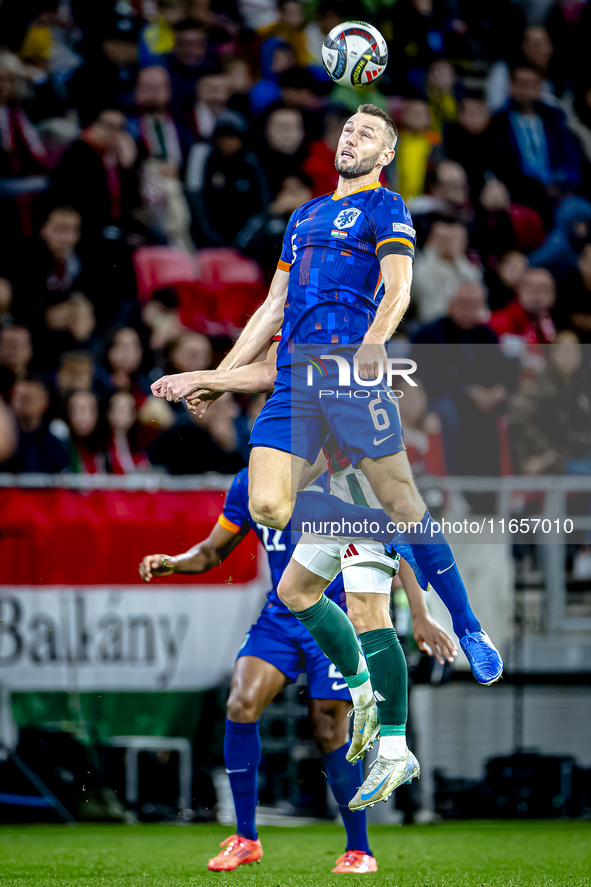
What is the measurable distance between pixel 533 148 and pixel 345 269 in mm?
5768

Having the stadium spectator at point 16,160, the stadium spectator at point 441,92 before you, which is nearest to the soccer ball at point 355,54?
the stadium spectator at point 16,160

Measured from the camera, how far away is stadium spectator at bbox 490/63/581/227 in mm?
8969

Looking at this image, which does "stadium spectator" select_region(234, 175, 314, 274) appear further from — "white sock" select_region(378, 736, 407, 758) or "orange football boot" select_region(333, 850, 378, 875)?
"white sock" select_region(378, 736, 407, 758)

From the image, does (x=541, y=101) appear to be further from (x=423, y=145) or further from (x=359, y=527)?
(x=359, y=527)

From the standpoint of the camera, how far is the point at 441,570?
12.9 ft

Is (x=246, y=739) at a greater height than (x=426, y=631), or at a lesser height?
lesser

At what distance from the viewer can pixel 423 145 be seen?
8797mm

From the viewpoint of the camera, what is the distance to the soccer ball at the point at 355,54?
14.4 ft

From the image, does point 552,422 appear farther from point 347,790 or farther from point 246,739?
point 246,739

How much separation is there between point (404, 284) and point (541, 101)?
625 centimetres

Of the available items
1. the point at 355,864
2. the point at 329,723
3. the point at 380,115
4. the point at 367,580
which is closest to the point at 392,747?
the point at 367,580

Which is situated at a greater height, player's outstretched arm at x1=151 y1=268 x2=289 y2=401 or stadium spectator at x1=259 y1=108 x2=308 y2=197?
stadium spectator at x1=259 y1=108 x2=308 y2=197

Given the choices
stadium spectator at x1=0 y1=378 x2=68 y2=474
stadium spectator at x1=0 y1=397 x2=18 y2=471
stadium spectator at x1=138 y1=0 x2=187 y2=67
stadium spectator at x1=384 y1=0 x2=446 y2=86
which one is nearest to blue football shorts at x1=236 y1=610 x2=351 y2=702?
stadium spectator at x1=0 y1=378 x2=68 y2=474

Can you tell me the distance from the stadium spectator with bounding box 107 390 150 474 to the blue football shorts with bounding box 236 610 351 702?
189cm
